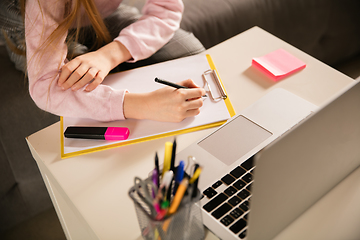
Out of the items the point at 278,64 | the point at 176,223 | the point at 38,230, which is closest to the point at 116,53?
the point at 278,64

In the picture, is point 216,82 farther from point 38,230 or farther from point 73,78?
point 38,230

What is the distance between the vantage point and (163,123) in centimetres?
64

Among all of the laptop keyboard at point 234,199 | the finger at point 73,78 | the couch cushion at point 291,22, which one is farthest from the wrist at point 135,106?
the couch cushion at point 291,22

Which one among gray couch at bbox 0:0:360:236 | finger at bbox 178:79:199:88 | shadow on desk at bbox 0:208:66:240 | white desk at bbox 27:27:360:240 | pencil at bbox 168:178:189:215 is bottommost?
shadow on desk at bbox 0:208:66:240

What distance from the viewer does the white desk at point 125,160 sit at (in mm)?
510

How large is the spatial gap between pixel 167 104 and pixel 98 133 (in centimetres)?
14

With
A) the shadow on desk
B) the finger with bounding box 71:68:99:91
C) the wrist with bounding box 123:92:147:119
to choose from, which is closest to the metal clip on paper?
the wrist with bounding box 123:92:147:119

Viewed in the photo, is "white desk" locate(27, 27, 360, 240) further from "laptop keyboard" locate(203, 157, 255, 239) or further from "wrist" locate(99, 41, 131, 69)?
"wrist" locate(99, 41, 131, 69)

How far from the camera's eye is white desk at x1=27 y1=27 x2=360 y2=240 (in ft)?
1.67

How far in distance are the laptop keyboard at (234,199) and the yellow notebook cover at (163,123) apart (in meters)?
0.15

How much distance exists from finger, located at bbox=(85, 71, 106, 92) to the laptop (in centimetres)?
26

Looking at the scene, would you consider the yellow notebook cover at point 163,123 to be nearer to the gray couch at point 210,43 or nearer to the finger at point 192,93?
the finger at point 192,93

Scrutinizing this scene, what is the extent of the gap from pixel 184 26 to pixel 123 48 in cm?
45

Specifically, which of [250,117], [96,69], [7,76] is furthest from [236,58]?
[7,76]
